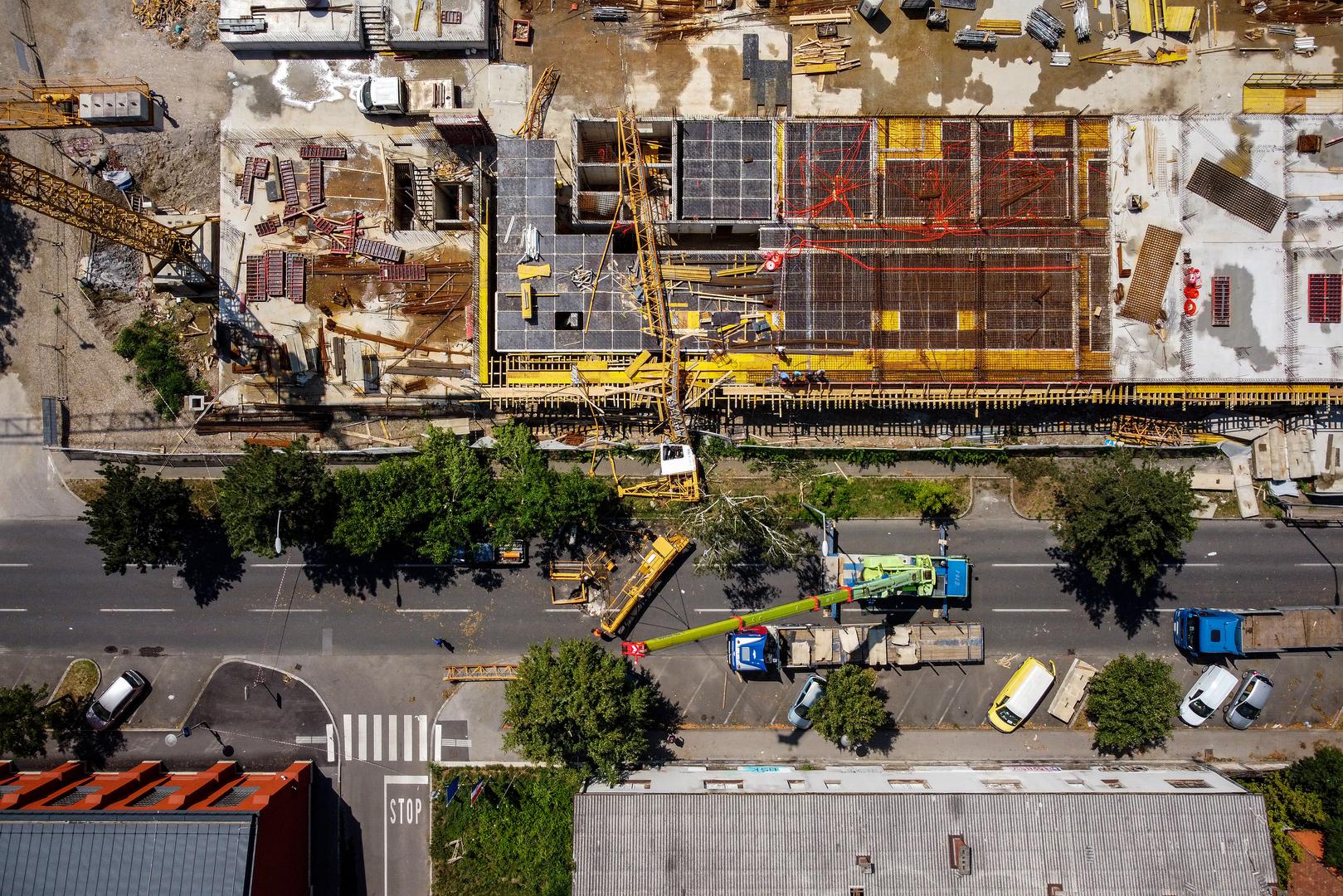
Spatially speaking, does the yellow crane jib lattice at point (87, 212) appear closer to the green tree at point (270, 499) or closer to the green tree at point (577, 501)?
the green tree at point (270, 499)

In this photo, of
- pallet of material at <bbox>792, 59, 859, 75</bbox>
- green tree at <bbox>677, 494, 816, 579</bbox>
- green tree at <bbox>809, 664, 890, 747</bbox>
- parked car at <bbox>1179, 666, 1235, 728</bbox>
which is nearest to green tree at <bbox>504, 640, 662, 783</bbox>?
green tree at <bbox>677, 494, 816, 579</bbox>

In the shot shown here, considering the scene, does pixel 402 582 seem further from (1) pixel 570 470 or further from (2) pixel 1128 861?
(2) pixel 1128 861

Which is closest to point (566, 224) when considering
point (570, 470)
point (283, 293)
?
point (570, 470)

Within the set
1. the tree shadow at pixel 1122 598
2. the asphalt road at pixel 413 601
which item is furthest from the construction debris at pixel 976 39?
the tree shadow at pixel 1122 598

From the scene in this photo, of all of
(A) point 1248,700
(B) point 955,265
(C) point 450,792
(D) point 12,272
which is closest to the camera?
(B) point 955,265

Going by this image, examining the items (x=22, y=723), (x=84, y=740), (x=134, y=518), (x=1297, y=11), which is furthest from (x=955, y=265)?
(x=84, y=740)

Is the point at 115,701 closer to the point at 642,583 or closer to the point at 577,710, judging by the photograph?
the point at 577,710

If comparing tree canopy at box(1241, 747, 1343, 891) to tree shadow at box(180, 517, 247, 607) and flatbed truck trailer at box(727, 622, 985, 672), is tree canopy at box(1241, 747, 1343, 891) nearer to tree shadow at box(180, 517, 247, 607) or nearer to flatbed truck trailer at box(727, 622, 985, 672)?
flatbed truck trailer at box(727, 622, 985, 672)
